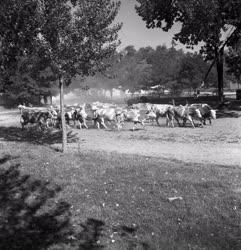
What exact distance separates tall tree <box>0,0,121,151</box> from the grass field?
378 cm

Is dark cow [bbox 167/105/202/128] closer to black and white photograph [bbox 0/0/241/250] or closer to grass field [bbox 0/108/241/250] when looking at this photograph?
black and white photograph [bbox 0/0/241/250]

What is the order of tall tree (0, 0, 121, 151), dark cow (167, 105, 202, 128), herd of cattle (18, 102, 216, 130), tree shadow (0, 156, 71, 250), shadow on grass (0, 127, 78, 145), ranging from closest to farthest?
tree shadow (0, 156, 71, 250) < tall tree (0, 0, 121, 151) < shadow on grass (0, 127, 78, 145) < dark cow (167, 105, 202, 128) < herd of cattle (18, 102, 216, 130)

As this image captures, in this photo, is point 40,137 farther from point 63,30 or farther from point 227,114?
point 227,114

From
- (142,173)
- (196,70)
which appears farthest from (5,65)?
(196,70)

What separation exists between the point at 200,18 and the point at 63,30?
16999 millimetres

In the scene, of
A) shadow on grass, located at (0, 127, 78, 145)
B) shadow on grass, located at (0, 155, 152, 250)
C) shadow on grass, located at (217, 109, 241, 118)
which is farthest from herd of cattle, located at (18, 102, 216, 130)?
shadow on grass, located at (0, 155, 152, 250)

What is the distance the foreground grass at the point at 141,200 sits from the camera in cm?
878

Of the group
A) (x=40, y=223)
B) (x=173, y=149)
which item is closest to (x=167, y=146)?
(x=173, y=149)

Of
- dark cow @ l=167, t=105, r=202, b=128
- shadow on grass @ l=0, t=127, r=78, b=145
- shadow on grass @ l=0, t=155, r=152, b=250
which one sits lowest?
shadow on grass @ l=0, t=155, r=152, b=250

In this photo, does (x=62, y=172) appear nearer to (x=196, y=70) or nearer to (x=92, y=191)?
(x=92, y=191)

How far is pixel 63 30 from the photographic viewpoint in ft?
49.6

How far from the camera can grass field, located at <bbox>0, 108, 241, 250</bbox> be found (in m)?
8.86

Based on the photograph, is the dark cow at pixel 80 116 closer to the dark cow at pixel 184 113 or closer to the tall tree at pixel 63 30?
the dark cow at pixel 184 113

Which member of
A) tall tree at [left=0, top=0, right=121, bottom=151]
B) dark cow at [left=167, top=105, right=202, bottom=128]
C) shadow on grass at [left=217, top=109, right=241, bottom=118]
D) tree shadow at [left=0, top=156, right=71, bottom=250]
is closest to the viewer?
tree shadow at [left=0, top=156, right=71, bottom=250]
